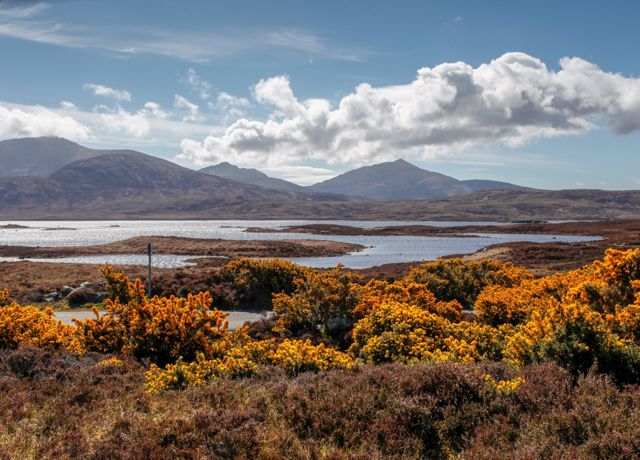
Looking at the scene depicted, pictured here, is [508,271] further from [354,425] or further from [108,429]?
[108,429]

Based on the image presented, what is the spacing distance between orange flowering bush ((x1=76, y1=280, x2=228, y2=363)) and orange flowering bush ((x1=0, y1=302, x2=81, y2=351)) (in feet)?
1.44

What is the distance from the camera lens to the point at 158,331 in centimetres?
1059

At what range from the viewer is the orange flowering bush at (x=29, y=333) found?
10328mm

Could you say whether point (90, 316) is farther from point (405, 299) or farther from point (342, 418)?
point (342, 418)

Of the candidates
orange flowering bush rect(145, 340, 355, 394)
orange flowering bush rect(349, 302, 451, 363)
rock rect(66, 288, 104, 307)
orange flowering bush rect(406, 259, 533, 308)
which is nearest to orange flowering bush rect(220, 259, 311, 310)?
orange flowering bush rect(406, 259, 533, 308)

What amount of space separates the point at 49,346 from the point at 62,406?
4.41 meters

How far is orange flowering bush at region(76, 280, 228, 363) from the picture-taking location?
415 inches

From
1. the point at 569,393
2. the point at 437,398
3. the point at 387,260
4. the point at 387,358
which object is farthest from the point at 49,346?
the point at 387,260

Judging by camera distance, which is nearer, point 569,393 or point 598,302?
point 569,393

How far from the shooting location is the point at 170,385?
26.1ft

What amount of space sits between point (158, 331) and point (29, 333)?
119 inches

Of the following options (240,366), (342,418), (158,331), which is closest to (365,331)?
(240,366)

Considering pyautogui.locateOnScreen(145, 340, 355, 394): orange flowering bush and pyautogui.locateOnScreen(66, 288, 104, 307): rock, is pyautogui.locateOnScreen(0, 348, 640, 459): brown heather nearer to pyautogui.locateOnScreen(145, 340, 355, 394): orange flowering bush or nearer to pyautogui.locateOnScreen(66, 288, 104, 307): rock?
pyautogui.locateOnScreen(145, 340, 355, 394): orange flowering bush

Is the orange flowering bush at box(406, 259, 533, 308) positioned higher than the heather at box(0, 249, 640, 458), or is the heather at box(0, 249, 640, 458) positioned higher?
the heather at box(0, 249, 640, 458)
